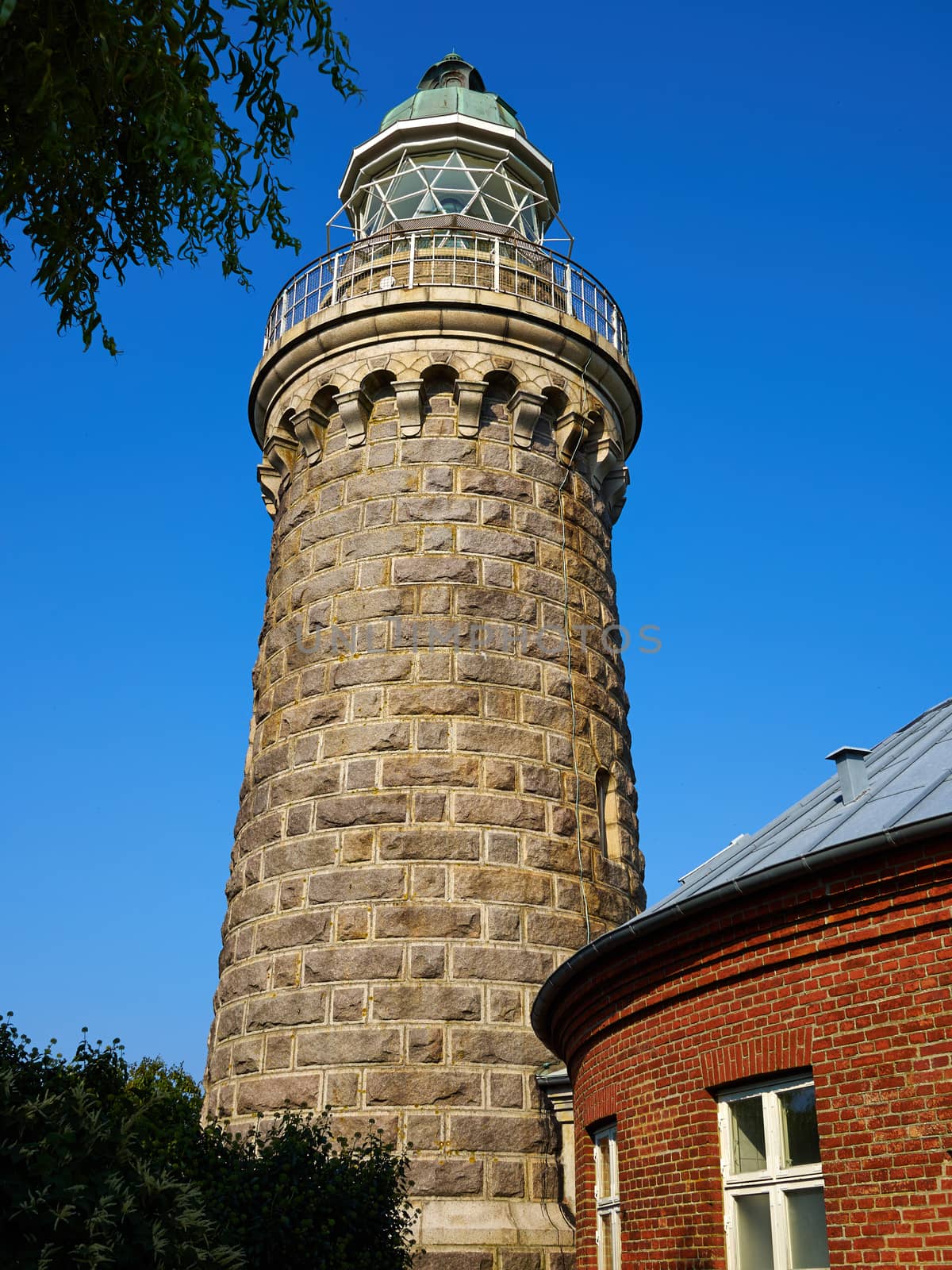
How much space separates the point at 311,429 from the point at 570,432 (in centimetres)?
329

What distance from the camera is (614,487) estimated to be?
17172mm

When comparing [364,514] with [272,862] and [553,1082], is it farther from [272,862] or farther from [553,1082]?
[553,1082]

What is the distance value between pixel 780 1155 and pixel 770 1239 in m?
0.52

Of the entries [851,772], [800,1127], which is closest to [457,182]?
[851,772]

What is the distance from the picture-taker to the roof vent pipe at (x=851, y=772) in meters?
8.88

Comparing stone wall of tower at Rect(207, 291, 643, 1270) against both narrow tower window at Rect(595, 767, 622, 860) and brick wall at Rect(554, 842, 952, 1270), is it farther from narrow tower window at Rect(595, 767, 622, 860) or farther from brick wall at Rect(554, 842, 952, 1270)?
brick wall at Rect(554, 842, 952, 1270)

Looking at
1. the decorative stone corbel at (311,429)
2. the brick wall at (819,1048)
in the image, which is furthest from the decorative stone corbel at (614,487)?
the brick wall at (819,1048)

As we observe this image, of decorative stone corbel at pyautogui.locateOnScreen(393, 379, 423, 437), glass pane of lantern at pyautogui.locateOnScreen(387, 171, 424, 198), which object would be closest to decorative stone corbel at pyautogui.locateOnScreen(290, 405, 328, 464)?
decorative stone corbel at pyautogui.locateOnScreen(393, 379, 423, 437)

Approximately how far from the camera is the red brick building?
6711 mm

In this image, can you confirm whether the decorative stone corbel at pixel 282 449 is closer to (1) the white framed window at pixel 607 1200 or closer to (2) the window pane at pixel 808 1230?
(1) the white framed window at pixel 607 1200

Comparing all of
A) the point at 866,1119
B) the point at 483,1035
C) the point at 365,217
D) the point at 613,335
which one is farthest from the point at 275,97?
the point at 365,217

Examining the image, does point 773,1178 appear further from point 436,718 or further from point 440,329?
point 440,329

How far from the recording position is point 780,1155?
7543 mm

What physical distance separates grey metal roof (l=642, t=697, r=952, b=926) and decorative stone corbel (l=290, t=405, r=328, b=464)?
766 centimetres
